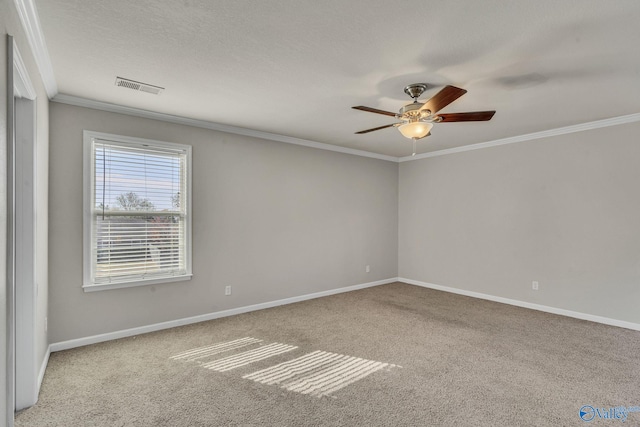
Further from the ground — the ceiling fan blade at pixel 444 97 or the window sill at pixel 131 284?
the ceiling fan blade at pixel 444 97

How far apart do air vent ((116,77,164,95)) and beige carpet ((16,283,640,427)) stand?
2462 millimetres

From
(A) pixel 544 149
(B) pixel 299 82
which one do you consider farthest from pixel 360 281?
(B) pixel 299 82

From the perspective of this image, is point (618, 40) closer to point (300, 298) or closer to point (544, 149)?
point (544, 149)

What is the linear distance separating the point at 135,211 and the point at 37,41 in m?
1.85

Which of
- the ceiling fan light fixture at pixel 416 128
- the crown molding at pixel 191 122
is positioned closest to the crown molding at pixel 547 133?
the crown molding at pixel 191 122

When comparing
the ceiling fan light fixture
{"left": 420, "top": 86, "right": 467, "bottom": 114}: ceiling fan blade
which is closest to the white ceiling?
{"left": 420, "top": 86, "right": 467, "bottom": 114}: ceiling fan blade

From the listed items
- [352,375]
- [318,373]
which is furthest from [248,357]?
[352,375]

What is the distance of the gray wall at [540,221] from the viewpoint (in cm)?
392

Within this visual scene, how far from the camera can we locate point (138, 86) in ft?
9.55

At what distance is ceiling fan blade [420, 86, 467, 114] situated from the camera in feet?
7.49

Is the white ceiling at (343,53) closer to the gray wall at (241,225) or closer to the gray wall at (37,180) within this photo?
the gray wall at (37,180)

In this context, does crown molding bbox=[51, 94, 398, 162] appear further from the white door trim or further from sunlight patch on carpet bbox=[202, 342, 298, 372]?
sunlight patch on carpet bbox=[202, 342, 298, 372]

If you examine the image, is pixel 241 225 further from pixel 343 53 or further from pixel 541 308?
pixel 541 308

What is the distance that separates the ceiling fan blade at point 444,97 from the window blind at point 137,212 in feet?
9.31
